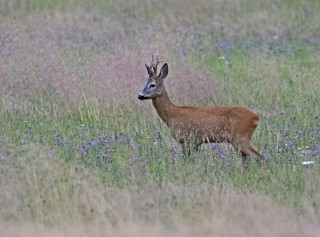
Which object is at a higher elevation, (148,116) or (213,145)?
(148,116)

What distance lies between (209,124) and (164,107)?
2.17 feet

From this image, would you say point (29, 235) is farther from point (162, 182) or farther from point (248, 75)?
point (248, 75)

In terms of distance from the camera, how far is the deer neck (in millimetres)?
10180

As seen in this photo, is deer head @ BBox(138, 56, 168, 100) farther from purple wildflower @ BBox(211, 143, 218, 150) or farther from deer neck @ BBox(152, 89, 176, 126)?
purple wildflower @ BBox(211, 143, 218, 150)

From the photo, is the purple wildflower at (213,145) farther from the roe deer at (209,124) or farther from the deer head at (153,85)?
the deer head at (153,85)

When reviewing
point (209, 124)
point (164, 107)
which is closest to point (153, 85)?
point (164, 107)

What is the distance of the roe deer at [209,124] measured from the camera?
31.4 feet

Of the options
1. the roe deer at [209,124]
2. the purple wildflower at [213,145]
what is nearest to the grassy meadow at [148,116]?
Answer: the purple wildflower at [213,145]

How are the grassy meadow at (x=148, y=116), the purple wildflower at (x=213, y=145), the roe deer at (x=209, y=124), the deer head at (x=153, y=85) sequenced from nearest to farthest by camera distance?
the grassy meadow at (x=148, y=116), the roe deer at (x=209, y=124), the purple wildflower at (x=213, y=145), the deer head at (x=153, y=85)

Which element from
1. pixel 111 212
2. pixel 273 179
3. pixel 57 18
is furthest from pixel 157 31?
pixel 111 212

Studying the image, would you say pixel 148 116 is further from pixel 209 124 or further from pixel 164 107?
pixel 209 124

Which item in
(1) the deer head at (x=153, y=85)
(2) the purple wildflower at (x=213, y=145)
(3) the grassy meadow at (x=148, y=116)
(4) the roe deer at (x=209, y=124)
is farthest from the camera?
(1) the deer head at (x=153, y=85)

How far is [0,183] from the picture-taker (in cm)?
819

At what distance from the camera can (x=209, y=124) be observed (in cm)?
973
